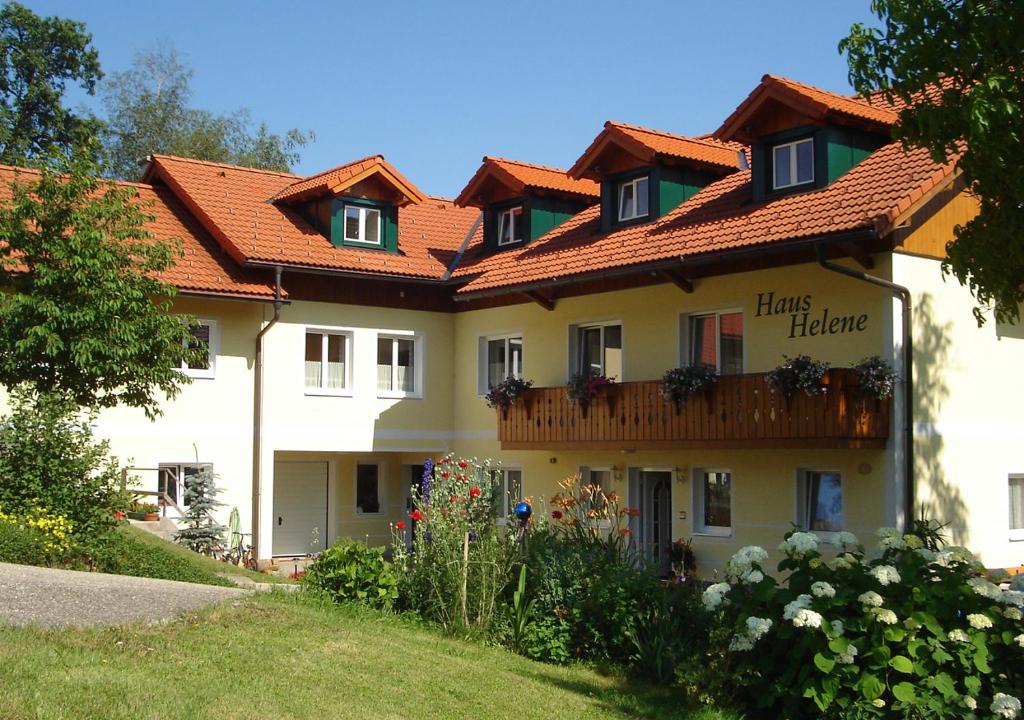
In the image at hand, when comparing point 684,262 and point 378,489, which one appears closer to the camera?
point 684,262

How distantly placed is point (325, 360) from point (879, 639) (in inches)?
678

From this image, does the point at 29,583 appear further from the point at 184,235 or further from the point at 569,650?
the point at 184,235

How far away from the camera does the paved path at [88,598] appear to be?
1105cm

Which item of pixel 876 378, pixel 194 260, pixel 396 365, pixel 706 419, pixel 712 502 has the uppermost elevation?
pixel 194 260

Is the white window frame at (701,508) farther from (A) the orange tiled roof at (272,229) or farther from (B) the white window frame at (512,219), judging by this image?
(A) the orange tiled roof at (272,229)

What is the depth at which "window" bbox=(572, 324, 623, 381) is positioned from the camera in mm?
23531

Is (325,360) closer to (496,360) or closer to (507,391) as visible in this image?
(496,360)

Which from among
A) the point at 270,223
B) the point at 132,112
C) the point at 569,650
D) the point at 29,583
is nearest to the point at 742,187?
the point at 270,223

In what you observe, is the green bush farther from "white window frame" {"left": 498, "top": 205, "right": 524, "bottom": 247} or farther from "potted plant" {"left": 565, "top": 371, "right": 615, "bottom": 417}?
"white window frame" {"left": 498, "top": 205, "right": 524, "bottom": 247}

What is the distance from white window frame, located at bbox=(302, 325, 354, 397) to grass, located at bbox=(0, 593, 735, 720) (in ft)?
40.6

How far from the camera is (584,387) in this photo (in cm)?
2250

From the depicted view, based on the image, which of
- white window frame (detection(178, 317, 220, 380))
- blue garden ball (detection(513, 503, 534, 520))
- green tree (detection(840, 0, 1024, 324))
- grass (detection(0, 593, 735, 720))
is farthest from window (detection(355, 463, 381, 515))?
green tree (detection(840, 0, 1024, 324))

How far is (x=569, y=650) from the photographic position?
13.4 m

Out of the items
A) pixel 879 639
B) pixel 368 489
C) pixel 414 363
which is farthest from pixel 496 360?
pixel 879 639
